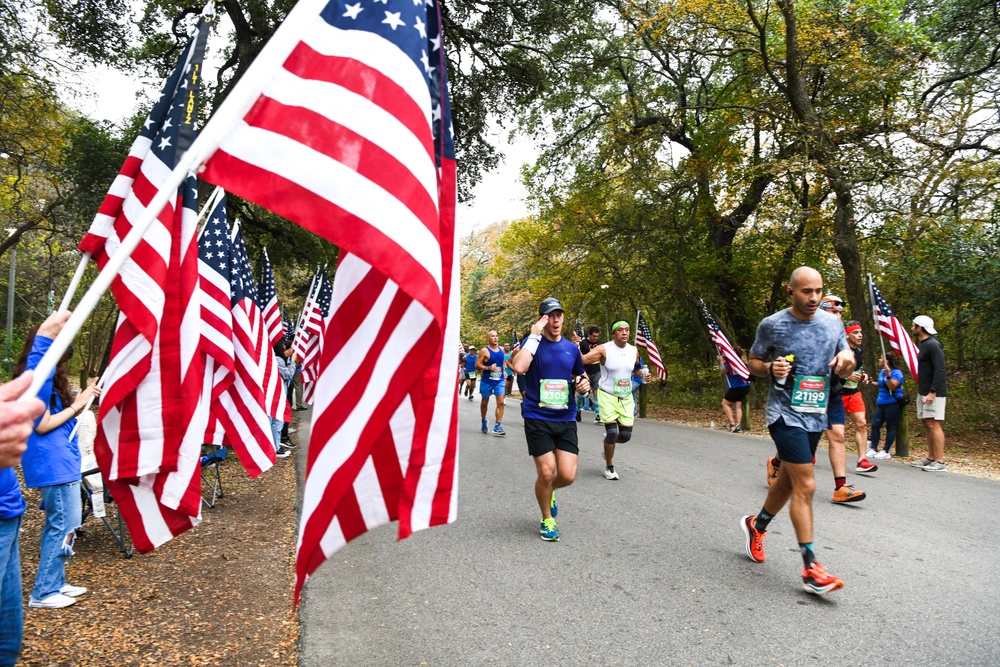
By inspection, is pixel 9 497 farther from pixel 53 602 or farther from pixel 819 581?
pixel 819 581

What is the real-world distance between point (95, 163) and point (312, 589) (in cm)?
1448

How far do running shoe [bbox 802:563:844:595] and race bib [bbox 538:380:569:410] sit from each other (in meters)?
2.55

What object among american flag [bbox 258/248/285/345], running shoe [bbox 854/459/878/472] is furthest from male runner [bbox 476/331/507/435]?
running shoe [bbox 854/459/878/472]

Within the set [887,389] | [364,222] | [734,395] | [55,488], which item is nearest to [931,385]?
[887,389]

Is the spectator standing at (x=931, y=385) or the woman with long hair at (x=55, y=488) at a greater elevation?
the spectator standing at (x=931, y=385)

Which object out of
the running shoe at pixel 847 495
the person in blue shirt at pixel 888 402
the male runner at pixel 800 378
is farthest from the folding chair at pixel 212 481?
the person in blue shirt at pixel 888 402

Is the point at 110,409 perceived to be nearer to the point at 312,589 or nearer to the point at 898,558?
the point at 312,589

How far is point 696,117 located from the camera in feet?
72.4

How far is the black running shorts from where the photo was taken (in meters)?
6.39

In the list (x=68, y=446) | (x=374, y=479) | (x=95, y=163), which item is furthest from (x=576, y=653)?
(x=95, y=163)

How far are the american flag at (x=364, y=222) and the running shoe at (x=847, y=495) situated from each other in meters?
6.40

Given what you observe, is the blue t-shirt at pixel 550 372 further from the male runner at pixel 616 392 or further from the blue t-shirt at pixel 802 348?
the male runner at pixel 616 392

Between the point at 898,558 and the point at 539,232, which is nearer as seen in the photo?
the point at 898,558

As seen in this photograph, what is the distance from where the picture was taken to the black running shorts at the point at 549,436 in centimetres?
639
